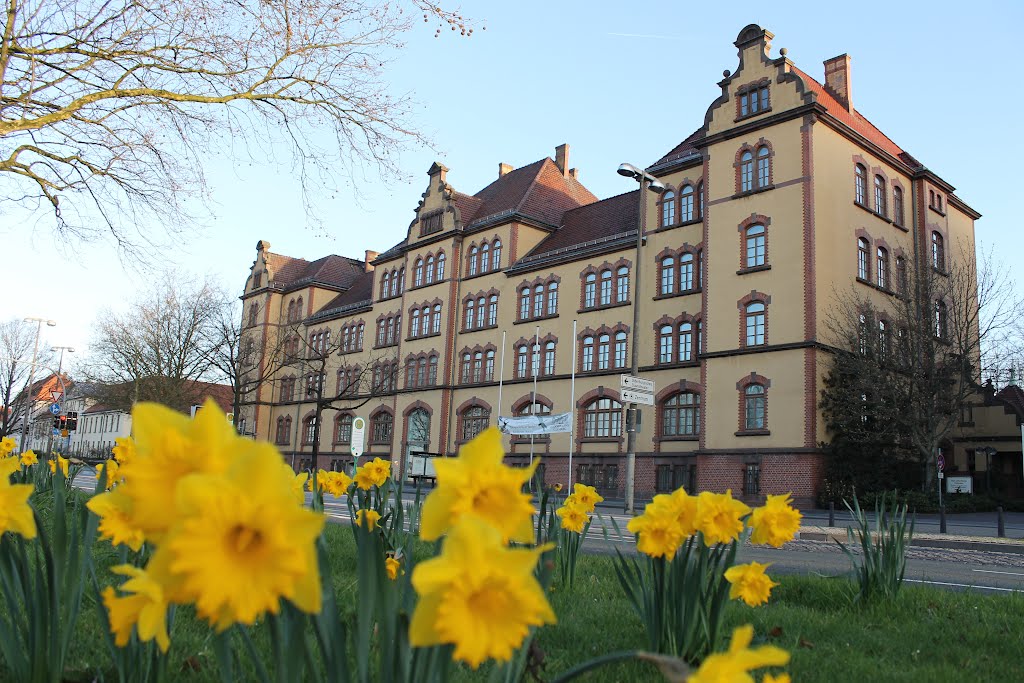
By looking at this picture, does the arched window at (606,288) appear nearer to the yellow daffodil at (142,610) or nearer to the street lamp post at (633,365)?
the street lamp post at (633,365)

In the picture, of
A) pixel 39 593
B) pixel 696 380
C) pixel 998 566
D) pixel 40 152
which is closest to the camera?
pixel 39 593

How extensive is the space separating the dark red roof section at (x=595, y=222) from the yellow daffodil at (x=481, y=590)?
37846mm

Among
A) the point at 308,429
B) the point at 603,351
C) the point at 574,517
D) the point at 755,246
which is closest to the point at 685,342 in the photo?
the point at 603,351

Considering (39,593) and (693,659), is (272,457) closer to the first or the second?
(39,593)

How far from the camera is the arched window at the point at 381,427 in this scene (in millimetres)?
49728

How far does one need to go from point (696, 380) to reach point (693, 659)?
3042 cm

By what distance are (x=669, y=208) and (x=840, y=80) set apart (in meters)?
9.44

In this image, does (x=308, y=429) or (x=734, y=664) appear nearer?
(x=734, y=664)

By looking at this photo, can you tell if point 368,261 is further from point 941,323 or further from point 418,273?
point 941,323

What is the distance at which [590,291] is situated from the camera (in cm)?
3916

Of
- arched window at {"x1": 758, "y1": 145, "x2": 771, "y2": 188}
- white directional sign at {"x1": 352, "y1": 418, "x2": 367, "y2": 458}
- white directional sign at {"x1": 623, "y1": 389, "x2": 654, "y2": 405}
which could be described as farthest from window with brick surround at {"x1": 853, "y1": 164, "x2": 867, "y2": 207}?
white directional sign at {"x1": 352, "y1": 418, "x2": 367, "y2": 458}

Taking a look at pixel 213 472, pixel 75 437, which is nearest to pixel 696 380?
pixel 213 472

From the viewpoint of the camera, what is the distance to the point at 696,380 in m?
33.5

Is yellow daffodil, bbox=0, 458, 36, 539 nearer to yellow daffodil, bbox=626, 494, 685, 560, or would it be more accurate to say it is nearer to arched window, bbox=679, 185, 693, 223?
yellow daffodil, bbox=626, 494, 685, 560
